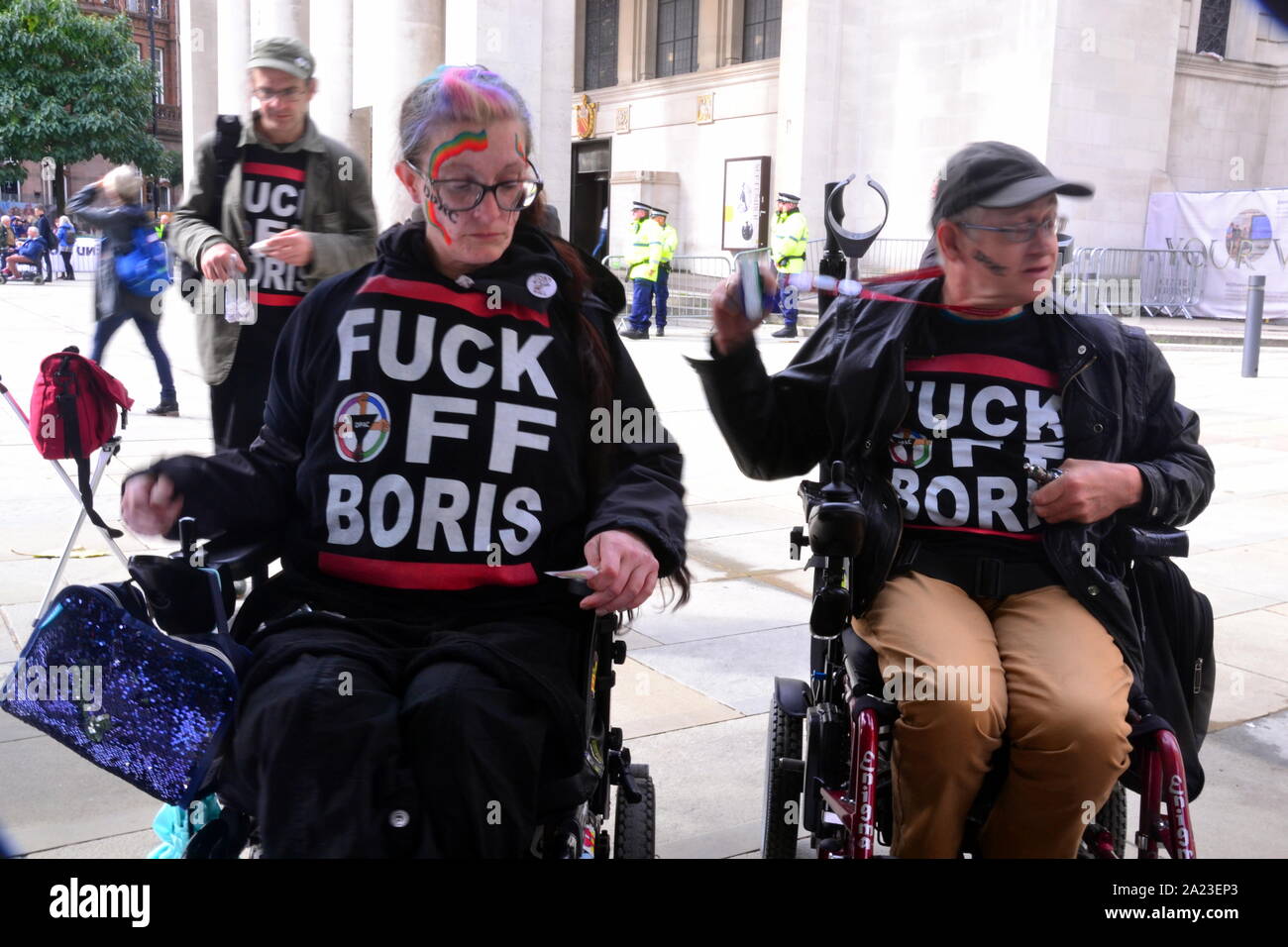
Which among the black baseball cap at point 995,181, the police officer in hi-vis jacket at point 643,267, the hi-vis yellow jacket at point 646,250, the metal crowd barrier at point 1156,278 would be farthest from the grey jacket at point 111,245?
the metal crowd barrier at point 1156,278

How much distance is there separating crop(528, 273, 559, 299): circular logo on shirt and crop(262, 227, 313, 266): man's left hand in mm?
1702

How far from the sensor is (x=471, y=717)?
184cm

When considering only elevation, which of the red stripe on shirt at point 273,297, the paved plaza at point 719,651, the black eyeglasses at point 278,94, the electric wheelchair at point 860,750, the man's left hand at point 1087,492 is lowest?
the paved plaza at point 719,651

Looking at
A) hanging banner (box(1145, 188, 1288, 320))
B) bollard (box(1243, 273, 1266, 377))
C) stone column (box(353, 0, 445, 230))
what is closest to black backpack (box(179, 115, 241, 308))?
stone column (box(353, 0, 445, 230))

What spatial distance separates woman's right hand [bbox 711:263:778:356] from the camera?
2.37 metres

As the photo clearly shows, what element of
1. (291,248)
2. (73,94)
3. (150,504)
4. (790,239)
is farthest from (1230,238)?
(73,94)

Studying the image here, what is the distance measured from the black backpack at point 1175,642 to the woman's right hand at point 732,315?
98 cm

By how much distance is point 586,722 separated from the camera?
2.09 m

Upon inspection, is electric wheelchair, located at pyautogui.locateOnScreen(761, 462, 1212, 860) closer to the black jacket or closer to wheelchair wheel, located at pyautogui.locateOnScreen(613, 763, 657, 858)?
the black jacket

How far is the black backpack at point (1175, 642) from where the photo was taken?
250 centimetres
